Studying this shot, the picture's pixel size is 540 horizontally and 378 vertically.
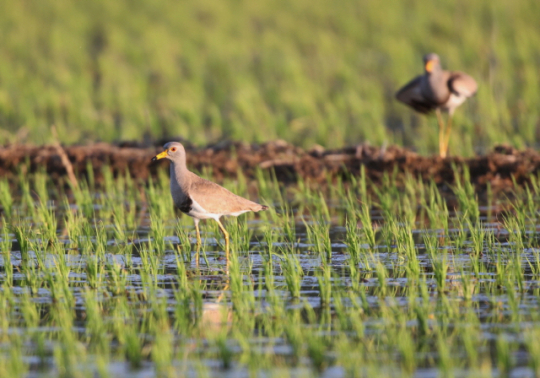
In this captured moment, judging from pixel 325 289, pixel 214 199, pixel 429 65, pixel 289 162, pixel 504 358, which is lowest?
pixel 504 358

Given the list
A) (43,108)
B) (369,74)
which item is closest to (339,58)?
(369,74)

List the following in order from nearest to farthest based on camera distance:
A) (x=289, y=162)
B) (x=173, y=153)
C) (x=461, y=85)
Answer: (x=173, y=153)
(x=289, y=162)
(x=461, y=85)

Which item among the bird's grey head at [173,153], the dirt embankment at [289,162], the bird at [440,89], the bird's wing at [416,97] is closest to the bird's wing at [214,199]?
the bird's grey head at [173,153]

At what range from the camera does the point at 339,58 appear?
2156 cm

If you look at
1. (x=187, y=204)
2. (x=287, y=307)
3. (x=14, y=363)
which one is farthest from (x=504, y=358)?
(x=187, y=204)

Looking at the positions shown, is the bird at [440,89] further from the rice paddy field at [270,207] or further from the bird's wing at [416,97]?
the rice paddy field at [270,207]

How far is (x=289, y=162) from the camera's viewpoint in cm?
1239

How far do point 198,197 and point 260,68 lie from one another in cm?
1288

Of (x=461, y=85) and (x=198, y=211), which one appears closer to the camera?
(x=198, y=211)

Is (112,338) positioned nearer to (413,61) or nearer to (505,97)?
(505,97)

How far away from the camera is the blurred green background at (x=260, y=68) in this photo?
15797 millimetres

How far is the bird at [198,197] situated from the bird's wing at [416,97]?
505 centimetres

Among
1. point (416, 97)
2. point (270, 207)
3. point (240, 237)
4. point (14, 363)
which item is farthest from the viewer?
point (416, 97)

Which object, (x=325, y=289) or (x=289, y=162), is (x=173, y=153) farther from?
(x=289, y=162)
